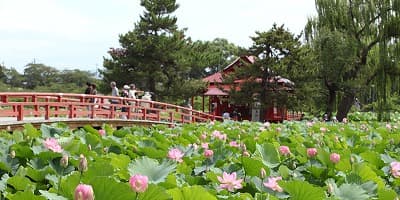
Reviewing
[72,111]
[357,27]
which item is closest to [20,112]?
[72,111]

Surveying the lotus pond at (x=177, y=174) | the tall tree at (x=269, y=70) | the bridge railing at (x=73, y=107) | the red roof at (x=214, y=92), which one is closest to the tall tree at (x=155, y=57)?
the red roof at (x=214, y=92)

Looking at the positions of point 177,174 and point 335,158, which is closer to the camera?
point 177,174

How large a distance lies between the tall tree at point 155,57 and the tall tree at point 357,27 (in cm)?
614

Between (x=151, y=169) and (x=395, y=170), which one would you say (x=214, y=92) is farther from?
(x=151, y=169)

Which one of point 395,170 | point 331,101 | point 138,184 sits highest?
point 331,101

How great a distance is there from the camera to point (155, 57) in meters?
22.6

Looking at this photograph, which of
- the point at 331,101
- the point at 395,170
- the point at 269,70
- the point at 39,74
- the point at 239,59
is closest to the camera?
the point at 395,170

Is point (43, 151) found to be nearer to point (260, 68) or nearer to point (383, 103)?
point (260, 68)

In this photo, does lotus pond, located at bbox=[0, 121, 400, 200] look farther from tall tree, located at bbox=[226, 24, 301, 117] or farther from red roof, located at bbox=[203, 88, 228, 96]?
red roof, located at bbox=[203, 88, 228, 96]

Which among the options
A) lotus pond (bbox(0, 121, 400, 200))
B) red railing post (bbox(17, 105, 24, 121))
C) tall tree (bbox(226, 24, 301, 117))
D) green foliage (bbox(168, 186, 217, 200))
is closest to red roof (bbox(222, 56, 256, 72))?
tall tree (bbox(226, 24, 301, 117))

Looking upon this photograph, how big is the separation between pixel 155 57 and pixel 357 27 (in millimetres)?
8631

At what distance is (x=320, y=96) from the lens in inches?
888

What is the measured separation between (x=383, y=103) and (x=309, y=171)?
19.5 meters

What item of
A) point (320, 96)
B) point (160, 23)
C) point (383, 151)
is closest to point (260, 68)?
point (320, 96)
